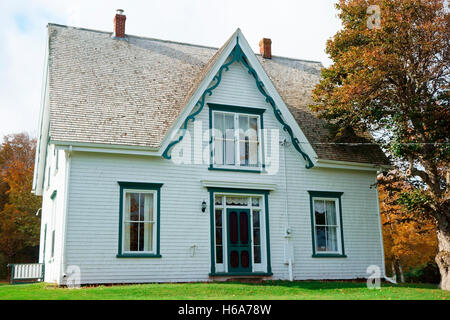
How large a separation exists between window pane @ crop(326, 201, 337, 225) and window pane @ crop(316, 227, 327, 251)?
0.44 meters

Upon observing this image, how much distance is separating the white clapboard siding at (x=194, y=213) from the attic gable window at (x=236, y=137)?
286mm

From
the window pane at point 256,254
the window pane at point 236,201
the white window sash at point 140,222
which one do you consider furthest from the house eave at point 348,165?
the white window sash at point 140,222

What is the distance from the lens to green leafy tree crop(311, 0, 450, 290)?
1612cm

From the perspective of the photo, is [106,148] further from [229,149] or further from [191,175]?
[229,149]

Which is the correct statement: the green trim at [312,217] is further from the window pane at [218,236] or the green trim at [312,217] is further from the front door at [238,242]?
the window pane at [218,236]

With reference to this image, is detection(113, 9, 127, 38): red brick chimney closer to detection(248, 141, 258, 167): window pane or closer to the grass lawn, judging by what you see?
detection(248, 141, 258, 167): window pane

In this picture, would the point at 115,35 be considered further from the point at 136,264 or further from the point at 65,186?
the point at 136,264

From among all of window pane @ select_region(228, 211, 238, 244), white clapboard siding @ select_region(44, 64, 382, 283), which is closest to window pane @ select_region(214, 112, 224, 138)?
white clapboard siding @ select_region(44, 64, 382, 283)

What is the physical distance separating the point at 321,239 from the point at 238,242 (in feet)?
11.2

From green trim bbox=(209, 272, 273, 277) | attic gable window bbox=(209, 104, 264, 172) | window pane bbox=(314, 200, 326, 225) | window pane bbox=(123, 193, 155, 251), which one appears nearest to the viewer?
window pane bbox=(123, 193, 155, 251)
